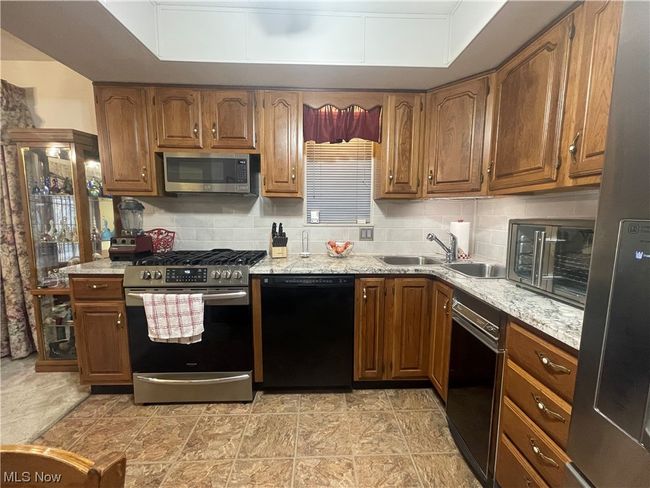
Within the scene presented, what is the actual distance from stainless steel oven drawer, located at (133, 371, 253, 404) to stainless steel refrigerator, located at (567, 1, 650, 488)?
1852 mm

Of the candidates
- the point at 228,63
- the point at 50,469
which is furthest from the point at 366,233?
the point at 50,469

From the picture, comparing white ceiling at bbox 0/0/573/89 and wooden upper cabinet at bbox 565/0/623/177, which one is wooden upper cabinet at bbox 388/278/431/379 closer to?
wooden upper cabinet at bbox 565/0/623/177

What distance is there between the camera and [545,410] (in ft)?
3.31

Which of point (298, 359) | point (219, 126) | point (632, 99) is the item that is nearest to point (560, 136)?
point (632, 99)

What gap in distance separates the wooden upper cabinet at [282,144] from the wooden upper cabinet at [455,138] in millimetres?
1042

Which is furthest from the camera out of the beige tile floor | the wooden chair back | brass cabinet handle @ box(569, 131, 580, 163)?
the beige tile floor

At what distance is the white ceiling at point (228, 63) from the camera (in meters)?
1.37

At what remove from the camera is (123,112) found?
215 centimetres

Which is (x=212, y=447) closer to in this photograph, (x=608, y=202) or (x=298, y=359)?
(x=298, y=359)

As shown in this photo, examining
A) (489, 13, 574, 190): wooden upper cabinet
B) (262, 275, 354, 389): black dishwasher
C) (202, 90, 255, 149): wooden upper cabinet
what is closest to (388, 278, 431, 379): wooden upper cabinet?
(262, 275, 354, 389): black dishwasher

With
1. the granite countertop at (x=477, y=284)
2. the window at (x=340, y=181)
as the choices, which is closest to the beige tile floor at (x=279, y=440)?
the granite countertop at (x=477, y=284)

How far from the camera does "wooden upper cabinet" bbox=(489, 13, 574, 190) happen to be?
133cm

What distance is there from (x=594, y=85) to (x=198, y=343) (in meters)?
2.56

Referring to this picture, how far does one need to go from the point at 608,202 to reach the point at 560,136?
853 mm
